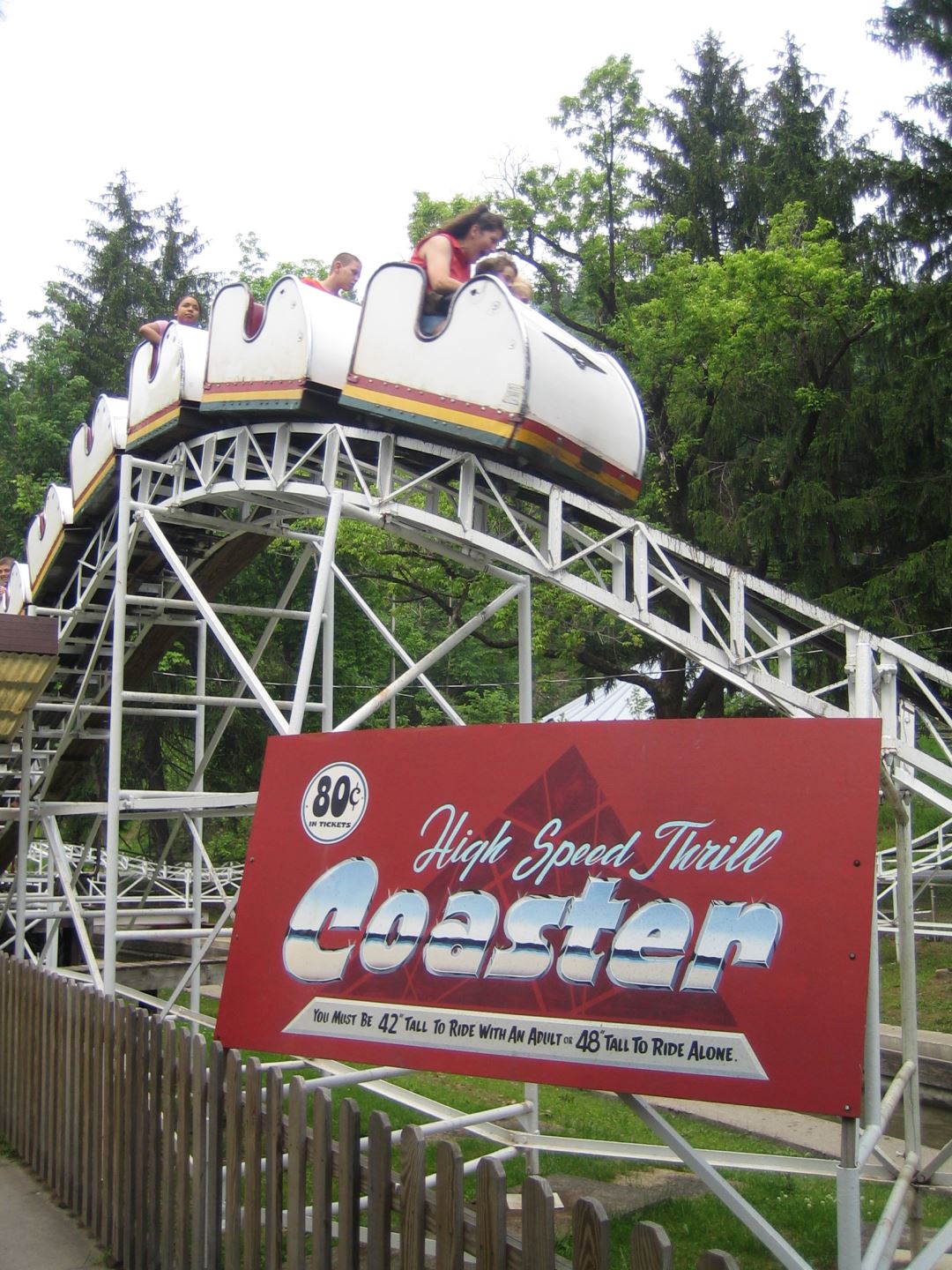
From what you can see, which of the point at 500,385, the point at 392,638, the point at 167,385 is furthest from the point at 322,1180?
the point at 167,385

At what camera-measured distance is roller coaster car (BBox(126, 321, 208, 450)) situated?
9.41 metres

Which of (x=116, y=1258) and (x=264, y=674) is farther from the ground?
(x=264, y=674)

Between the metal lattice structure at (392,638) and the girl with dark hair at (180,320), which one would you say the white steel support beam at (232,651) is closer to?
the metal lattice structure at (392,638)

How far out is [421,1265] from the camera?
3805mm

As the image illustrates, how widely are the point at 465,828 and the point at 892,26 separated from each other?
22.1 m

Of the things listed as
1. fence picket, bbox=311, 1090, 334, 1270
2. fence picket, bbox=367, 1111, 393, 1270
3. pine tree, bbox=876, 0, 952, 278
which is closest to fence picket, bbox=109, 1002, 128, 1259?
fence picket, bbox=311, 1090, 334, 1270

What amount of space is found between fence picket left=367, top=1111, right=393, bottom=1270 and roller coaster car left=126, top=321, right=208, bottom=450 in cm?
672

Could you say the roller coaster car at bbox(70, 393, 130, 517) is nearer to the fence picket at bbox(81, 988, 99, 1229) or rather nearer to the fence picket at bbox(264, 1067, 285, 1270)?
the fence picket at bbox(81, 988, 99, 1229)

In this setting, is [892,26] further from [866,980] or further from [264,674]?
[866,980]

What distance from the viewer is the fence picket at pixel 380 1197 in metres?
3.98

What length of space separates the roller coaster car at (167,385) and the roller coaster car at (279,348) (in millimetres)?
422

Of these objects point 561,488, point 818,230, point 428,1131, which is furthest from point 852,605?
point 428,1131

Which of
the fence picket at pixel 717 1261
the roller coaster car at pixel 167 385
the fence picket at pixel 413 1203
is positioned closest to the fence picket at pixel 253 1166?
the fence picket at pixel 413 1203

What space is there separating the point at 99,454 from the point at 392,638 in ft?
11.6
